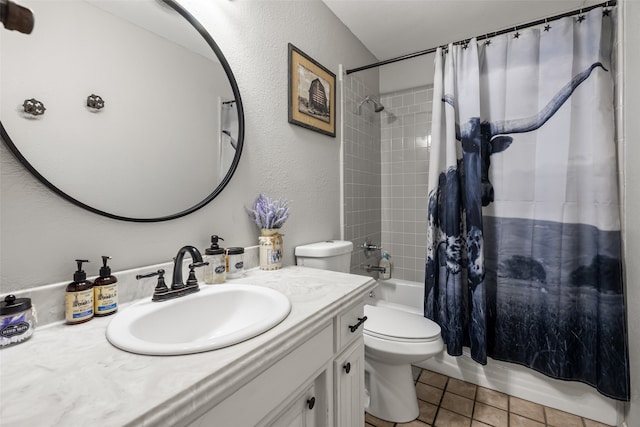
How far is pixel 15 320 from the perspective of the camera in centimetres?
57

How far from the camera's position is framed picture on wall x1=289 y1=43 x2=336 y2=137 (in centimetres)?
147

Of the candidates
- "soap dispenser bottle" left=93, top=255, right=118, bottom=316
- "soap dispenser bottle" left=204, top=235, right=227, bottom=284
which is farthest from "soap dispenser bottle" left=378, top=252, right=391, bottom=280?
"soap dispenser bottle" left=93, top=255, right=118, bottom=316

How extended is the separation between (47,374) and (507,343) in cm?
196

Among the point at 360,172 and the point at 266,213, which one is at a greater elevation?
the point at 360,172

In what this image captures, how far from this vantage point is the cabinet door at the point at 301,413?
670 mm

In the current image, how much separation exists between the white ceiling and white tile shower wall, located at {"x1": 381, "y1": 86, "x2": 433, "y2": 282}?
Result: 42 cm

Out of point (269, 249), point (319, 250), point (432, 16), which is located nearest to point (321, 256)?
point (319, 250)

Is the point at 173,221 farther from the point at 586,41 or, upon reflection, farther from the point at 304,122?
the point at 586,41

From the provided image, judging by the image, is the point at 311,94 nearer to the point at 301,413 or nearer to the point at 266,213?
the point at 266,213

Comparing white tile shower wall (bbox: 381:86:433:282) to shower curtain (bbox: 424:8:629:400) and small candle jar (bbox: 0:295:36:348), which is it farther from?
small candle jar (bbox: 0:295:36:348)

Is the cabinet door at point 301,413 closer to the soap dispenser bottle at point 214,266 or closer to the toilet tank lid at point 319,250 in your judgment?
the soap dispenser bottle at point 214,266

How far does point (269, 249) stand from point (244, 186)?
0.30 m

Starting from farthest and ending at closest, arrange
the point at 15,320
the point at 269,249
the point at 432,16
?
the point at 432,16
the point at 269,249
the point at 15,320

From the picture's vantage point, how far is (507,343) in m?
1.58
